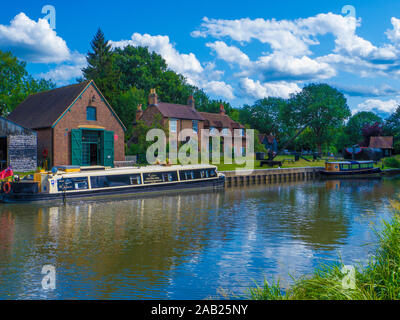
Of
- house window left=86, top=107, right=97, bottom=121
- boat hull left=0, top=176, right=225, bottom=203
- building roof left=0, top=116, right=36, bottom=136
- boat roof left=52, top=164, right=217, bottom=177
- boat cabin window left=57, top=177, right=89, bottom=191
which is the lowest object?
boat hull left=0, top=176, right=225, bottom=203

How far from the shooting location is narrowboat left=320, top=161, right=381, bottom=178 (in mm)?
45188

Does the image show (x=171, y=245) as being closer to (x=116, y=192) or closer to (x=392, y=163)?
(x=116, y=192)

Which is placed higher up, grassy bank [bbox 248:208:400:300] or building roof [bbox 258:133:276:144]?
building roof [bbox 258:133:276:144]

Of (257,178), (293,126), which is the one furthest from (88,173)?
(293,126)

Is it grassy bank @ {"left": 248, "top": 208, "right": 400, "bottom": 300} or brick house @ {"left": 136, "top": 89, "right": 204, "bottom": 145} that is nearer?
grassy bank @ {"left": 248, "top": 208, "right": 400, "bottom": 300}

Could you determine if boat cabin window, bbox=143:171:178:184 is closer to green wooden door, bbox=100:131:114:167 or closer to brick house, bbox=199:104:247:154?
green wooden door, bbox=100:131:114:167

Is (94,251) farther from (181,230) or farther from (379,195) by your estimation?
(379,195)

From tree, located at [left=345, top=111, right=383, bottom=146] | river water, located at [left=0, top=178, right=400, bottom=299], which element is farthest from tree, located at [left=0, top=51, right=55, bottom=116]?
tree, located at [left=345, top=111, right=383, bottom=146]

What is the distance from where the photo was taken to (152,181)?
28141mm

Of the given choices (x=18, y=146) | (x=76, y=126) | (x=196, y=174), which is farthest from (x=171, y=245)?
(x=76, y=126)

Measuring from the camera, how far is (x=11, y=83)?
5241 cm

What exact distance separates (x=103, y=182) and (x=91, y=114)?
12.8m

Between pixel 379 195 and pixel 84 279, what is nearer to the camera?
pixel 84 279

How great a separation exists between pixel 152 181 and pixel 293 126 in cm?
5609
